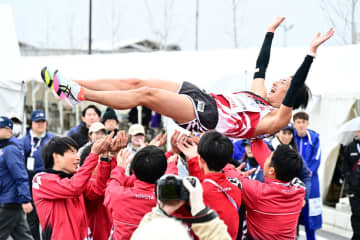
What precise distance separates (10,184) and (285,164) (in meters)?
3.27

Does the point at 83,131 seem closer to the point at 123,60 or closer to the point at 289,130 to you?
the point at 289,130

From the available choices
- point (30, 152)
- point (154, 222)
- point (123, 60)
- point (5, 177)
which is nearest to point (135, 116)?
point (123, 60)

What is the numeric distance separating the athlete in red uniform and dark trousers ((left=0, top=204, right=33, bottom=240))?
2.47 m

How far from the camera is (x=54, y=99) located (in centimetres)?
1617

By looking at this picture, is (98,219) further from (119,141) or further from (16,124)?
(16,124)

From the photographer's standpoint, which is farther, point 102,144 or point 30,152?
point 30,152

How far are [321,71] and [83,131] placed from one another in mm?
4008

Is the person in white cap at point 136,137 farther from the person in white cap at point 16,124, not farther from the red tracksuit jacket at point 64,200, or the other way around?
the person in white cap at point 16,124

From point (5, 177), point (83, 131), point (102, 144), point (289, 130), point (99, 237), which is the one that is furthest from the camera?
point (83, 131)

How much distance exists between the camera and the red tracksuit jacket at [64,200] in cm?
311

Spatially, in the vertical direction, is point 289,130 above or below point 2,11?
below

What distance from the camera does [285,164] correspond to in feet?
10.8

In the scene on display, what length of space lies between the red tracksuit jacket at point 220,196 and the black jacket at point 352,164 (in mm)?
3578

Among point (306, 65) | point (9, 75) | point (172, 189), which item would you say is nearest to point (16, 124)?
point (9, 75)
